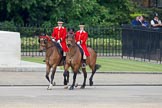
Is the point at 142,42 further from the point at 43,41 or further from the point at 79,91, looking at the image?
the point at 79,91

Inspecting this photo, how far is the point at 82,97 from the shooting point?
24.2 meters

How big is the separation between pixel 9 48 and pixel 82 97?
1004 cm

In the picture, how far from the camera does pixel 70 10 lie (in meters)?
48.7

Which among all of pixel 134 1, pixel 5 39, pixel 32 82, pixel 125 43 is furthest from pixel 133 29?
pixel 134 1

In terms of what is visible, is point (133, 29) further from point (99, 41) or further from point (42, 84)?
point (42, 84)

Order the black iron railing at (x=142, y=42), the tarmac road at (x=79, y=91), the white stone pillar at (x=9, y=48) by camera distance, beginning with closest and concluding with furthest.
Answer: the tarmac road at (x=79, y=91)
the white stone pillar at (x=9, y=48)
the black iron railing at (x=142, y=42)

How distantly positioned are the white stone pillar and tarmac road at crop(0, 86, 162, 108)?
592cm

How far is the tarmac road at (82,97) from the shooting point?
2158cm

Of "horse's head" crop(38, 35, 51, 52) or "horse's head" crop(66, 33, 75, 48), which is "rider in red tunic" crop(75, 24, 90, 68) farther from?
"horse's head" crop(38, 35, 51, 52)

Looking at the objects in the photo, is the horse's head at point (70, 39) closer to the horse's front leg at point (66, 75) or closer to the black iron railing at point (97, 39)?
the horse's front leg at point (66, 75)

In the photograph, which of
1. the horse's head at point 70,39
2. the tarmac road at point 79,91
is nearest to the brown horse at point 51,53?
the tarmac road at point 79,91

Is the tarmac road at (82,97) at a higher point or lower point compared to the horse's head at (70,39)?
lower

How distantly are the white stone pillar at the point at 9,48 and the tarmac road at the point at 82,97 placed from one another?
592cm

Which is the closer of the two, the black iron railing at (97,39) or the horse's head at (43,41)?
the horse's head at (43,41)
